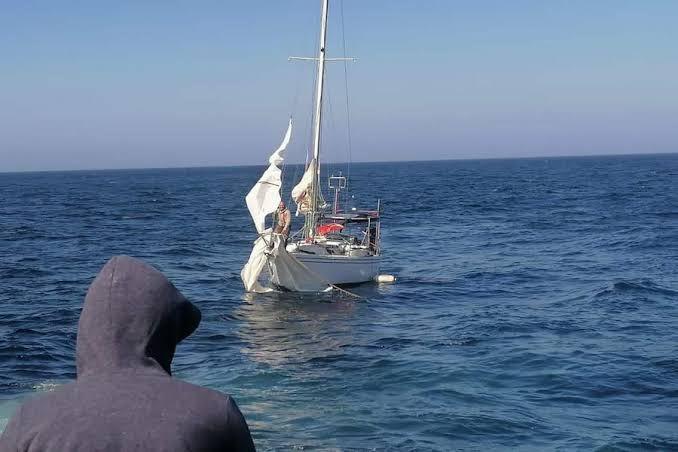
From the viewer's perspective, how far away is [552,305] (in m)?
23.0

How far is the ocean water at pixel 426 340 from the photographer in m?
12.7

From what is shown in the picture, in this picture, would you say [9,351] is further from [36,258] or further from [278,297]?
[36,258]

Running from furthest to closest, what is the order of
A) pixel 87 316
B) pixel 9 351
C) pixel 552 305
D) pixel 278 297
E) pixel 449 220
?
1. pixel 449 220
2. pixel 278 297
3. pixel 552 305
4. pixel 9 351
5. pixel 87 316

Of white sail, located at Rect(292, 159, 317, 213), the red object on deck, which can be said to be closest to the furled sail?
the red object on deck

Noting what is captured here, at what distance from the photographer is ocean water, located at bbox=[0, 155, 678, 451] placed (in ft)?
41.6

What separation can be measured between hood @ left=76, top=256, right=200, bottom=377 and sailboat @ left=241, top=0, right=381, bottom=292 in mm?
20461

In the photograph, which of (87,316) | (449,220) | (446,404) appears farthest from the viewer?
(449,220)

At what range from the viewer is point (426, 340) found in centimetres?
1867

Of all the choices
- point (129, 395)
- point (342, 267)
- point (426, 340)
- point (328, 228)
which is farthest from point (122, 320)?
point (328, 228)

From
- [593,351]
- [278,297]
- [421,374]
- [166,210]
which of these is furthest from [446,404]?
[166,210]

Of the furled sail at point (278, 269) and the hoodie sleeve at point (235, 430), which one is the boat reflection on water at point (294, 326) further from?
the hoodie sleeve at point (235, 430)

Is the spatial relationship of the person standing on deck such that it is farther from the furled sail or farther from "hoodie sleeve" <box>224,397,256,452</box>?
"hoodie sleeve" <box>224,397,256,452</box>

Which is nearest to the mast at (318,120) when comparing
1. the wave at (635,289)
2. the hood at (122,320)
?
the wave at (635,289)

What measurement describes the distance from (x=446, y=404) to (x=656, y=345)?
6545 millimetres
